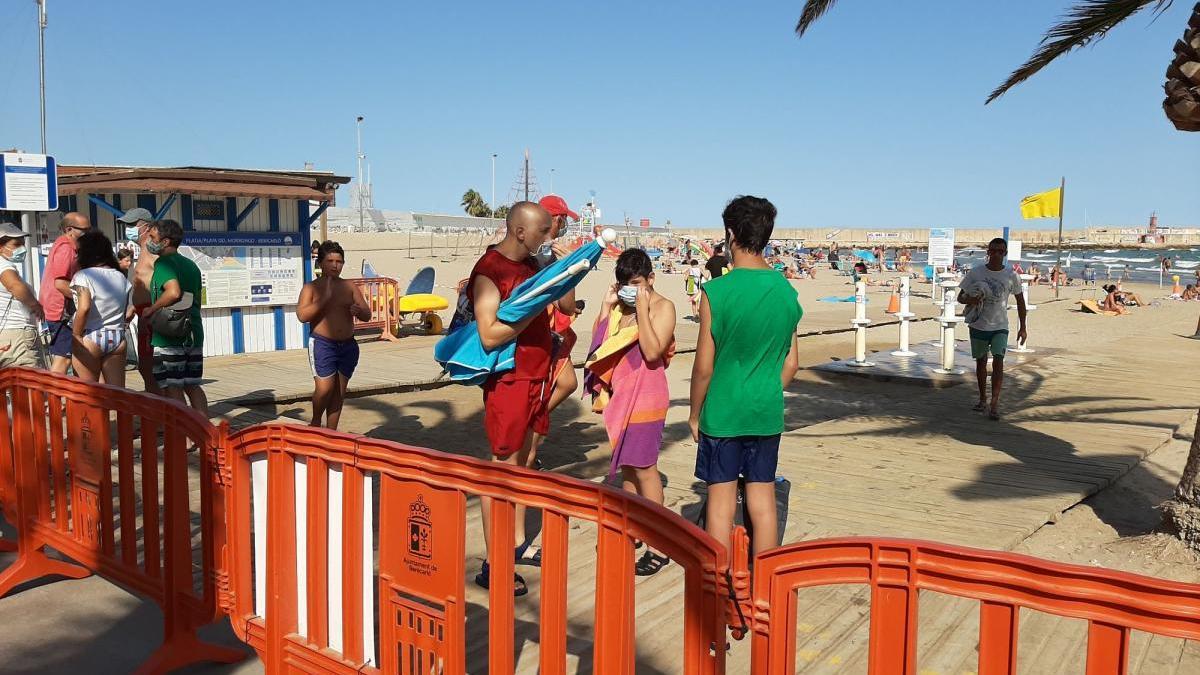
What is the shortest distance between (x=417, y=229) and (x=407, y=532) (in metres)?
74.1

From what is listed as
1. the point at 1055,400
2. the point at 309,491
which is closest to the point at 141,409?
the point at 309,491

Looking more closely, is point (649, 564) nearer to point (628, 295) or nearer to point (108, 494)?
point (628, 295)

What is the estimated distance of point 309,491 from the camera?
9.87 feet

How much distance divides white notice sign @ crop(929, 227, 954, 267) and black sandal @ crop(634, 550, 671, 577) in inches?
447

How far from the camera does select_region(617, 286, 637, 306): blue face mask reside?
4.96 meters

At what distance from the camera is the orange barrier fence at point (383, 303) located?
1518cm

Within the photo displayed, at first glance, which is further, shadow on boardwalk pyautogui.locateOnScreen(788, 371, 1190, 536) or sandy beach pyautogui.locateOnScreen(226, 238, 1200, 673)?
shadow on boardwalk pyautogui.locateOnScreen(788, 371, 1190, 536)

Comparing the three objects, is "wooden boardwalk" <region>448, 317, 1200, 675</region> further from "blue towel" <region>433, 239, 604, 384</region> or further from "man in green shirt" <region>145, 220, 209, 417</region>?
"man in green shirt" <region>145, 220, 209, 417</region>

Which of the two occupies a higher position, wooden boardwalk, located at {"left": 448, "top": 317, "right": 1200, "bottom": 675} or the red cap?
the red cap

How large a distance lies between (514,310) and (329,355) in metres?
3.05

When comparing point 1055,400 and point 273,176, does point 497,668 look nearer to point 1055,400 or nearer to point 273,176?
point 1055,400

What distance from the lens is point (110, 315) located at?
22.0 feet

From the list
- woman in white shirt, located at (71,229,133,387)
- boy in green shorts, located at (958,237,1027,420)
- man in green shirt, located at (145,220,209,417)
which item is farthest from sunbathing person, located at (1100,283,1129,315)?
woman in white shirt, located at (71,229,133,387)

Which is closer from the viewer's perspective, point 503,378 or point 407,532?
point 407,532
